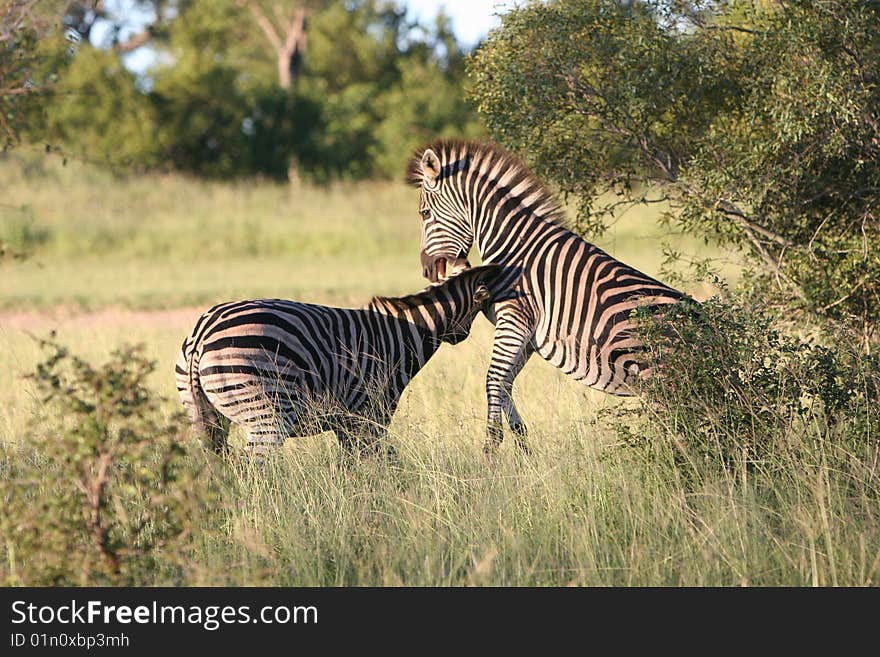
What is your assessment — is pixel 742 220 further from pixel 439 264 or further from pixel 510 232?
pixel 439 264

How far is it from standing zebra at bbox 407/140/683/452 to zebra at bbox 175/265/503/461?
0.32m

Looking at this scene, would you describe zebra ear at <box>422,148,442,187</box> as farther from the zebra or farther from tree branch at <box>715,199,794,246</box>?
tree branch at <box>715,199,794,246</box>

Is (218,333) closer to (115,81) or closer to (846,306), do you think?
(846,306)

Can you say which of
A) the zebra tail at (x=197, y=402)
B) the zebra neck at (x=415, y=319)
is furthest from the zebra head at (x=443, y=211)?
the zebra tail at (x=197, y=402)

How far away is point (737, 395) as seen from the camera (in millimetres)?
6684

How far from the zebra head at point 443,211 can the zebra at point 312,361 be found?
555mm

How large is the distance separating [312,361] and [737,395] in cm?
257

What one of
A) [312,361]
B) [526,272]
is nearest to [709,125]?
[526,272]

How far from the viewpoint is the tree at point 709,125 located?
803 centimetres

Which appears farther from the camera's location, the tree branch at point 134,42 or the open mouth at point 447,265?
the tree branch at point 134,42

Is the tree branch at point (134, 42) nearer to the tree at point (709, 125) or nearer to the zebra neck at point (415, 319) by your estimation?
the tree at point (709, 125)

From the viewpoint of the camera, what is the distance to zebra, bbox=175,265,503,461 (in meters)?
6.50

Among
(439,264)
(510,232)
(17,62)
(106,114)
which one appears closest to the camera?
(510,232)
